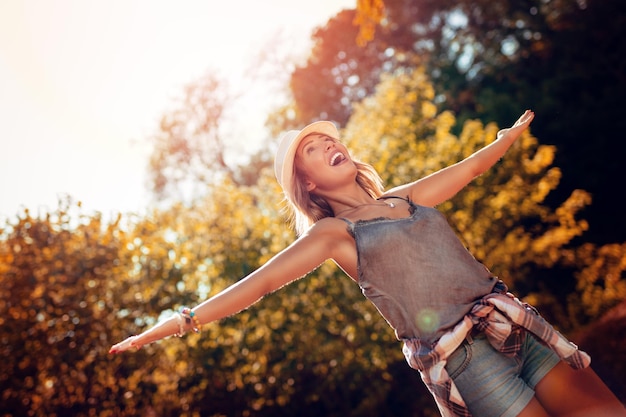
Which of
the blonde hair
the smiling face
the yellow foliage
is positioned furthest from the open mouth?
the yellow foliage

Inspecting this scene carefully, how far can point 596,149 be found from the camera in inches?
651

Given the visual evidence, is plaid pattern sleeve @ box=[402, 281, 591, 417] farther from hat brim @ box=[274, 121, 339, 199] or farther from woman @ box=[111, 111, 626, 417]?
hat brim @ box=[274, 121, 339, 199]

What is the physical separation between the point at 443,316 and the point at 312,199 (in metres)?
0.97

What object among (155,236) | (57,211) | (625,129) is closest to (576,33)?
(625,129)

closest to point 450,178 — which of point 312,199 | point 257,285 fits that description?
point 312,199

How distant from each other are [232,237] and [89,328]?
3201 millimetres

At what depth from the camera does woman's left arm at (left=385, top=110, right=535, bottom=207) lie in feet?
8.73

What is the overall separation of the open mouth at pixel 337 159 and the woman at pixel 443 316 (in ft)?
1.09

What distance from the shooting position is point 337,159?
8.77 ft

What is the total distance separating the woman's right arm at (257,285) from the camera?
6.96ft

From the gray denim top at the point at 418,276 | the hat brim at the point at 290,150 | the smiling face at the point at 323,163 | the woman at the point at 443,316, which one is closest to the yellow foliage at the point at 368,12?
the hat brim at the point at 290,150

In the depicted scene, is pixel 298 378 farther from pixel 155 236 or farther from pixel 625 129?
pixel 625 129

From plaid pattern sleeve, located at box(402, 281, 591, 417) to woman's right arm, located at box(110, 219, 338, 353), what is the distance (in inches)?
21.4

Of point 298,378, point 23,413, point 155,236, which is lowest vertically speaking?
point 298,378
